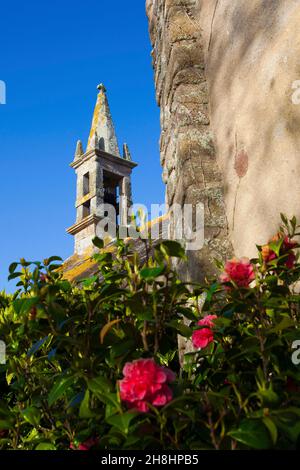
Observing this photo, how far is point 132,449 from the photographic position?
1.38 m

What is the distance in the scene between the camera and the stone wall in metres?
2.59

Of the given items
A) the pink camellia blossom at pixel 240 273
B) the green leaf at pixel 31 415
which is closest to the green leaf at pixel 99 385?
the green leaf at pixel 31 415

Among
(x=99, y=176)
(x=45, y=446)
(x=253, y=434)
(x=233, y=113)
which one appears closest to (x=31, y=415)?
(x=45, y=446)

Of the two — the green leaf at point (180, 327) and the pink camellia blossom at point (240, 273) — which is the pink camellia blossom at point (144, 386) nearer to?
the green leaf at point (180, 327)

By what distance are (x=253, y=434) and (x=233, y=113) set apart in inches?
89.0

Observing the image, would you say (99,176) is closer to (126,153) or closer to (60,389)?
(126,153)

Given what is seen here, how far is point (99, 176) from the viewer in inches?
830

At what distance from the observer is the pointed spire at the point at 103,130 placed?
854 inches

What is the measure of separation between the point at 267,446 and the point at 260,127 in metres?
1.94

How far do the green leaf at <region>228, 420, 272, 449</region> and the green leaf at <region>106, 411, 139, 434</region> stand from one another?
0.26 m

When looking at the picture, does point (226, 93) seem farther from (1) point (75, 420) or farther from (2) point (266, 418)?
(2) point (266, 418)

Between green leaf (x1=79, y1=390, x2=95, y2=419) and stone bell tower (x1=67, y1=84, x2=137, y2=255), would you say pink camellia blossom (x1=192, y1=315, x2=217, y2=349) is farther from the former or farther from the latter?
stone bell tower (x1=67, y1=84, x2=137, y2=255)

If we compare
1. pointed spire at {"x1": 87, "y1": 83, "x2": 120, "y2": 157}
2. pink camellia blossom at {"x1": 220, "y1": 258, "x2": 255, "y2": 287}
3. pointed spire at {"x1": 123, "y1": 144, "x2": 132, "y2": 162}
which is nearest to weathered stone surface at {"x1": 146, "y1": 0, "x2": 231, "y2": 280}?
pink camellia blossom at {"x1": 220, "y1": 258, "x2": 255, "y2": 287}

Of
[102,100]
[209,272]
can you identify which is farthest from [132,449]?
[102,100]
